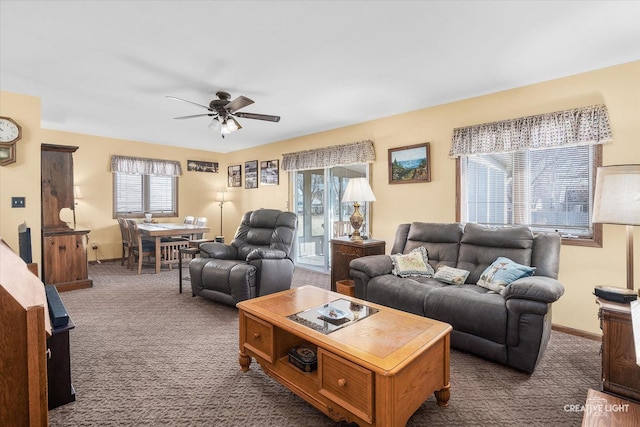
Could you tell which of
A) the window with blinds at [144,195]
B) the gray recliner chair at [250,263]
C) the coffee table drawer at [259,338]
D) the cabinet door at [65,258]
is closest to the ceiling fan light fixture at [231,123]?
the gray recliner chair at [250,263]

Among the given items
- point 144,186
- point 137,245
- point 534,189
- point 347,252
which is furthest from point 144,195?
point 534,189

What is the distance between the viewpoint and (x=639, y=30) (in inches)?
88.2

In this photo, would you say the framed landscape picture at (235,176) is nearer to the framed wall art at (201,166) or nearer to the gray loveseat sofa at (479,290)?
the framed wall art at (201,166)

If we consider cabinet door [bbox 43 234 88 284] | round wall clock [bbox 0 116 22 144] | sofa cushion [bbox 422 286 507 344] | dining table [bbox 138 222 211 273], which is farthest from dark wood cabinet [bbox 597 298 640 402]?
cabinet door [bbox 43 234 88 284]

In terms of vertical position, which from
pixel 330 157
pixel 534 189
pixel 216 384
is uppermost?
pixel 330 157

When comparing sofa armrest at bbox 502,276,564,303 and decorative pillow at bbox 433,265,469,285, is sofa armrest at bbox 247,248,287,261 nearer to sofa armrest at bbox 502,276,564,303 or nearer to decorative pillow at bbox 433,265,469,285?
decorative pillow at bbox 433,265,469,285

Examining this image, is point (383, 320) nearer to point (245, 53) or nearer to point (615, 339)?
point (615, 339)

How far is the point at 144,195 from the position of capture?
6.48m

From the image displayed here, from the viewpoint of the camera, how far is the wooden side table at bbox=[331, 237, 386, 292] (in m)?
→ 3.78

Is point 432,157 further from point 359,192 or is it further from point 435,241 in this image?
point 435,241

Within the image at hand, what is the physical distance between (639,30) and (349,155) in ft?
10.5

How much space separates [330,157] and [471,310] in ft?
11.0

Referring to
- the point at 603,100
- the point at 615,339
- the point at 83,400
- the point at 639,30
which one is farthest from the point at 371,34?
the point at 83,400

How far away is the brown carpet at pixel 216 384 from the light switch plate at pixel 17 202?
146 cm
